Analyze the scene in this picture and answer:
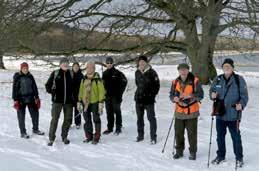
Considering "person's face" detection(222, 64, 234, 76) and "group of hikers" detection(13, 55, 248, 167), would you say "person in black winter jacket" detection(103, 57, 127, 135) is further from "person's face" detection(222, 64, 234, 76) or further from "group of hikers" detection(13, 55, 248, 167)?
"person's face" detection(222, 64, 234, 76)

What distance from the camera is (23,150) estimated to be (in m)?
9.71

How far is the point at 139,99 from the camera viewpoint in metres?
10.1

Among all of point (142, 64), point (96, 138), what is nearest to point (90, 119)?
point (96, 138)

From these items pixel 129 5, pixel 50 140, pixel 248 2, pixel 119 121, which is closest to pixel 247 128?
pixel 119 121

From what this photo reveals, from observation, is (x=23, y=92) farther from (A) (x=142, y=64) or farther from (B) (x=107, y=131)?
(A) (x=142, y=64)

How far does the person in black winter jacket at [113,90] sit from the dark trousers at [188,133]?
2308 millimetres

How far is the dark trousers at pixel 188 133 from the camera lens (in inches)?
352

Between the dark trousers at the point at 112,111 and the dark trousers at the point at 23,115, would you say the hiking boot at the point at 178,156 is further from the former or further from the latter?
the dark trousers at the point at 23,115

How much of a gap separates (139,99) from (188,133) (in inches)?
60.1

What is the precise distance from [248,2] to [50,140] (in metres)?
8.91

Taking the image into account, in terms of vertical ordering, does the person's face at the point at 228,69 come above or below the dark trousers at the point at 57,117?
above

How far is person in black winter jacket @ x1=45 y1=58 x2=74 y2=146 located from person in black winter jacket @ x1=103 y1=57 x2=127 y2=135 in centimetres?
108

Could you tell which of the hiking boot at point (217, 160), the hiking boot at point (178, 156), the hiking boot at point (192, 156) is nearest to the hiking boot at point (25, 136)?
the hiking boot at point (178, 156)

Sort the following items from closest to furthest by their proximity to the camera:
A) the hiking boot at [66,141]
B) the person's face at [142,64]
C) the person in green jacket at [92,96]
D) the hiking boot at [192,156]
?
the hiking boot at [192,156], the person's face at [142,64], the person in green jacket at [92,96], the hiking boot at [66,141]
